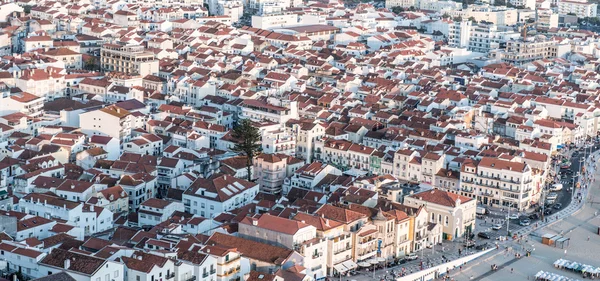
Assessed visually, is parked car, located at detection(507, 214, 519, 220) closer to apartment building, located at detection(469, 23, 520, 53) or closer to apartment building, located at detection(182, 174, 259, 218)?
apartment building, located at detection(182, 174, 259, 218)

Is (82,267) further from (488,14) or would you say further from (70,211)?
(488,14)

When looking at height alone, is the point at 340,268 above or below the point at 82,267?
below

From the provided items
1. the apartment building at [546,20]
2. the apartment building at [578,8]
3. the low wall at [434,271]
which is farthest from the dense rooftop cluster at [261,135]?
the apartment building at [578,8]

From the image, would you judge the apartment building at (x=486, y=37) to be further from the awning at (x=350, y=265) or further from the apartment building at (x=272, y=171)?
the awning at (x=350, y=265)

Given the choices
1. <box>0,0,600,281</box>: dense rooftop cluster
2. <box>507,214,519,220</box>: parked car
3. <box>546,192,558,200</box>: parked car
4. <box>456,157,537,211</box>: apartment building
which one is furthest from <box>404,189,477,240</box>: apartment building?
<box>546,192,558,200</box>: parked car

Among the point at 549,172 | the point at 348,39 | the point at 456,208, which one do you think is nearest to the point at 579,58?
the point at 348,39

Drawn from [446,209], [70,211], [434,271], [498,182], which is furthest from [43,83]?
[434,271]
